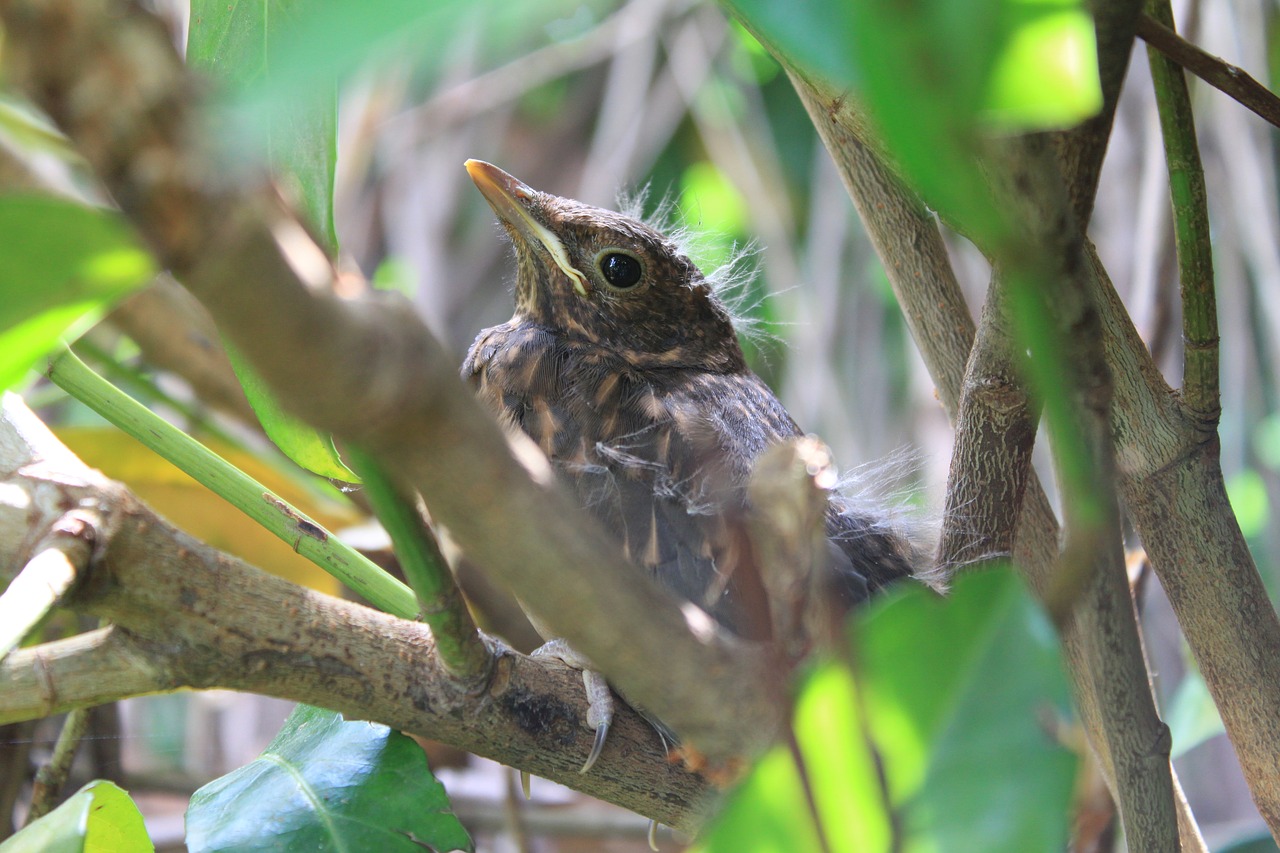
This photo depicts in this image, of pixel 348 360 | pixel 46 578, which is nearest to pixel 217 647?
pixel 46 578

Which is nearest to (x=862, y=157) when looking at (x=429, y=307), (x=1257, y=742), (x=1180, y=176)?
(x=1180, y=176)

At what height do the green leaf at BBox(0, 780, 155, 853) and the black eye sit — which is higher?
the black eye

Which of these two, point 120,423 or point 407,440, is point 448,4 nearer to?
point 407,440

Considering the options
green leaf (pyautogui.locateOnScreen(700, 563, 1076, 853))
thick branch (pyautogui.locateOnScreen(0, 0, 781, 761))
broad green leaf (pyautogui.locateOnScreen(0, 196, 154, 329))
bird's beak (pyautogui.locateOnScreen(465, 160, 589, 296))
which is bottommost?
green leaf (pyautogui.locateOnScreen(700, 563, 1076, 853))

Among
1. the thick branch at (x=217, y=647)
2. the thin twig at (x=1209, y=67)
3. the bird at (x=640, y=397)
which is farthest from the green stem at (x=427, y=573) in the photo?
the thin twig at (x=1209, y=67)

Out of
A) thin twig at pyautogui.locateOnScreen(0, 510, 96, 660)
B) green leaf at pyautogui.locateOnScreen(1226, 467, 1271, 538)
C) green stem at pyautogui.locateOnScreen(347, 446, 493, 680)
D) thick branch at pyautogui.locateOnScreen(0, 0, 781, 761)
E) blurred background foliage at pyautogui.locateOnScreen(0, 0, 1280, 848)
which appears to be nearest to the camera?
thick branch at pyautogui.locateOnScreen(0, 0, 781, 761)

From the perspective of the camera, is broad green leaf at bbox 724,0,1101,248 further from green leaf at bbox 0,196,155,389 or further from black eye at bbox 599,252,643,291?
black eye at bbox 599,252,643,291

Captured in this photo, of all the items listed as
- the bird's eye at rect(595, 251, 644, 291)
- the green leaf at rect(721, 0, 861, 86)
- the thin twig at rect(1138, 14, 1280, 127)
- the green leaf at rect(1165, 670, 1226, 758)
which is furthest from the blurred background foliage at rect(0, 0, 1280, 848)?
the green leaf at rect(721, 0, 861, 86)

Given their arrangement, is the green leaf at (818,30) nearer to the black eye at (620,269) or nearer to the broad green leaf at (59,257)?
the broad green leaf at (59,257)
